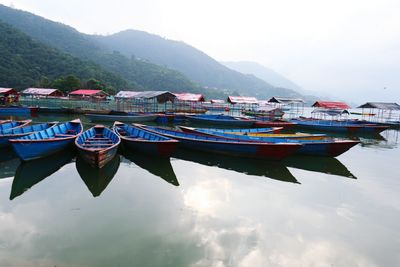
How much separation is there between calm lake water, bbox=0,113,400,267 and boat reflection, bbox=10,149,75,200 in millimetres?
37

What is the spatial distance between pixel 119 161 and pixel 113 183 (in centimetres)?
293

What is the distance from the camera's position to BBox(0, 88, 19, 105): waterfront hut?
34.2 metres

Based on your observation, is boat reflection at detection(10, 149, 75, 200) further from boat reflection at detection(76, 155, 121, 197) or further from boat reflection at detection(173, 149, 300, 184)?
boat reflection at detection(173, 149, 300, 184)

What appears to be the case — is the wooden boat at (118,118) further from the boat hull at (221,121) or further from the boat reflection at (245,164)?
the boat reflection at (245,164)

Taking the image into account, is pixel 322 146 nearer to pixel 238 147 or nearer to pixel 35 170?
pixel 238 147

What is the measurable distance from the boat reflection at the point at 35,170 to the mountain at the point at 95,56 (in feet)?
301

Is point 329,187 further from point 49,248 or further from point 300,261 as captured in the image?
point 49,248

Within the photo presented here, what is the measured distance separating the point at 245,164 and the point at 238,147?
88 cm

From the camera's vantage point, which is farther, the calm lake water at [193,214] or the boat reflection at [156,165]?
the boat reflection at [156,165]

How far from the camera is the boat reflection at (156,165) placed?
1069 centimetres

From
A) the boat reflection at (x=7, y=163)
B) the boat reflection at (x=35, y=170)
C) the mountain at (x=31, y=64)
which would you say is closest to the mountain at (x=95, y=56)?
the mountain at (x=31, y=64)

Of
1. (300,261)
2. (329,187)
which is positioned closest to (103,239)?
(300,261)

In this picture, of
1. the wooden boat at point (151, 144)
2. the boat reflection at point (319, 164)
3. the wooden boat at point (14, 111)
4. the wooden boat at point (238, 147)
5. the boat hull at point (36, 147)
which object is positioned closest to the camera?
the boat hull at point (36, 147)

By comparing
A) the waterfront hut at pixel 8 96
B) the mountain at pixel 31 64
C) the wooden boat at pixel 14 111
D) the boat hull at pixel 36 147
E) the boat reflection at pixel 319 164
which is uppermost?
the mountain at pixel 31 64
